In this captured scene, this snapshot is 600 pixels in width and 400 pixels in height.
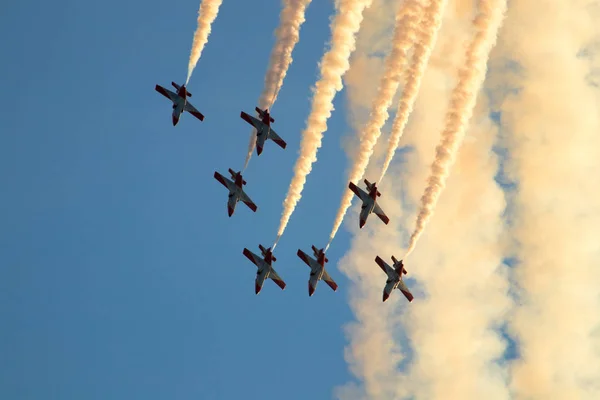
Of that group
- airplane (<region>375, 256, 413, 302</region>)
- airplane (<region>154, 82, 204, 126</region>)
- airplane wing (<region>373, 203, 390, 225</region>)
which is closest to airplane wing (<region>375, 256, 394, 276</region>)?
airplane (<region>375, 256, 413, 302</region>)

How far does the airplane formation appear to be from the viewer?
49.7 meters

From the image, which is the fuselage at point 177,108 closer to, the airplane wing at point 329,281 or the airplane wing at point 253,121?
the airplane wing at point 253,121

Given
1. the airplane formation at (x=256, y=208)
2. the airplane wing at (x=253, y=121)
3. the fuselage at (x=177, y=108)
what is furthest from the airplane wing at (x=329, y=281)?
the fuselage at (x=177, y=108)

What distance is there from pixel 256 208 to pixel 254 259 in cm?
256

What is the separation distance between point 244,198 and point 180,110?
5.52m

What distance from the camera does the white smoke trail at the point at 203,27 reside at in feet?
137

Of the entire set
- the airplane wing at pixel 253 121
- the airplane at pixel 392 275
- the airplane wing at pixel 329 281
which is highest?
the airplane wing at pixel 253 121

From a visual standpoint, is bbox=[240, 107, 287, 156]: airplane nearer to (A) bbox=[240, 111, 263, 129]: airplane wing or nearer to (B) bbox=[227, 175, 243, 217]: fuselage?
(A) bbox=[240, 111, 263, 129]: airplane wing

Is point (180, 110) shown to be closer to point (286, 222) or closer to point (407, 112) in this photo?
point (286, 222)

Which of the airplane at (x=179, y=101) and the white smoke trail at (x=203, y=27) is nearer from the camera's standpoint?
the white smoke trail at (x=203, y=27)

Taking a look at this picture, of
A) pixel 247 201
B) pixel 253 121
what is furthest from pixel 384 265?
pixel 253 121

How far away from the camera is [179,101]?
51.0 m

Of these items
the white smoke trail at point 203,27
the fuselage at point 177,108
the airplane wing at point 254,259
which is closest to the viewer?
the white smoke trail at point 203,27

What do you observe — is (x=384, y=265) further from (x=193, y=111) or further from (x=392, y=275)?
(x=193, y=111)
